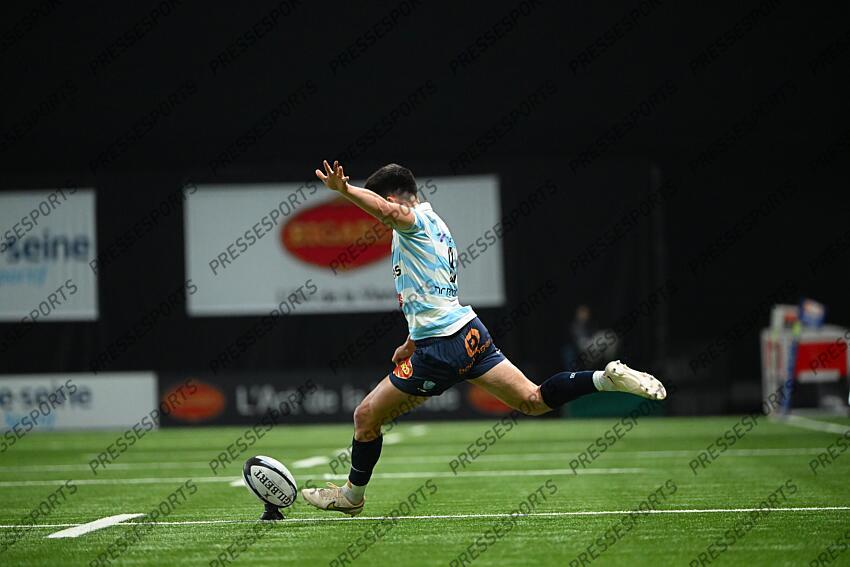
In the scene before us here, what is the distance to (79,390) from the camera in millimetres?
20359

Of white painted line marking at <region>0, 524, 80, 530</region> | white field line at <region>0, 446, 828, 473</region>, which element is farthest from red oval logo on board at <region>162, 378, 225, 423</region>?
white painted line marking at <region>0, 524, 80, 530</region>

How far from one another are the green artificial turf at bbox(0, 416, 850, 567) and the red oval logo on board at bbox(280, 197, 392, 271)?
5.94 meters

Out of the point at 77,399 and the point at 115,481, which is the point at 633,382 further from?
the point at 77,399

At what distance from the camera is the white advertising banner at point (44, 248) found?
20531mm

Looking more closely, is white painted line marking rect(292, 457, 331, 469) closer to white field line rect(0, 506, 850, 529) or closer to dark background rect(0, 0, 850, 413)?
white field line rect(0, 506, 850, 529)

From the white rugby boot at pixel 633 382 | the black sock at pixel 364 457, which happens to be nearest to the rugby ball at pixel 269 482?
the black sock at pixel 364 457

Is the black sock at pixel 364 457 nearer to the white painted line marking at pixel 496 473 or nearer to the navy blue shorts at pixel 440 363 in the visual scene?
the navy blue shorts at pixel 440 363

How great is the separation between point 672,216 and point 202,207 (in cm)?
824

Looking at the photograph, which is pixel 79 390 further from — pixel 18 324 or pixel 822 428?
pixel 822 428

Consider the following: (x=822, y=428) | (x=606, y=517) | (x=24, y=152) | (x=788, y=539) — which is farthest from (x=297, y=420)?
(x=788, y=539)

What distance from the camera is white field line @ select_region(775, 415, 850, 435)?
15.2m

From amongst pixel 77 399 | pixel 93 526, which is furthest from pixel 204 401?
pixel 93 526

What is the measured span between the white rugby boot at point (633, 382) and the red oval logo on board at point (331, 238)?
45.9 ft

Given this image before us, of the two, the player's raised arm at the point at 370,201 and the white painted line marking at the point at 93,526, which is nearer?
the player's raised arm at the point at 370,201
